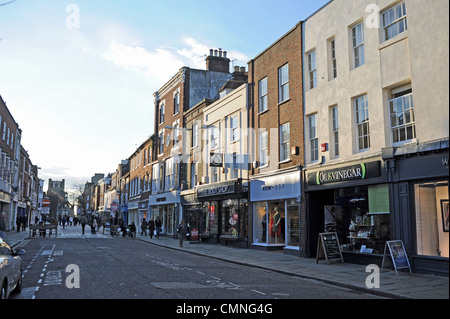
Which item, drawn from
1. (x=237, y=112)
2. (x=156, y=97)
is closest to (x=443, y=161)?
(x=237, y=112)

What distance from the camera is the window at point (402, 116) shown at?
13.1 metres

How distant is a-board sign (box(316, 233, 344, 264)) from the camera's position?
47.5 ft

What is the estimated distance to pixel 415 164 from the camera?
489 inches

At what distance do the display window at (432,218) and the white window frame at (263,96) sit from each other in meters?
10.8

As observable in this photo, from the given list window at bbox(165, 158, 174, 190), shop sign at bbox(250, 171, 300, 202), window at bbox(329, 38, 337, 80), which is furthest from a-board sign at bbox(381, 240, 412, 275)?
window at bbox(165, 158, 174, 190)

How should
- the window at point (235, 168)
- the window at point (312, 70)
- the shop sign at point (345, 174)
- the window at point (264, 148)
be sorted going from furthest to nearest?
the window at point (235, 168), the window at point (264, 148), the window at point (312, 70), the shop sign at point (345, 174)

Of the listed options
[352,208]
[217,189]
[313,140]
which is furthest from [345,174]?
[217,189]

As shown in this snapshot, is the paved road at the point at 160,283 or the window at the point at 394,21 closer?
the paved road at the point at 160,283

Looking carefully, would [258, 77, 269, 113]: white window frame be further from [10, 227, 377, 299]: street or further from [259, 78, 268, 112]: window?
[10, 227, 377, 299]: street

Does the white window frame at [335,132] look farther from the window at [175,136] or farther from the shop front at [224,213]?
the window at [175,136]

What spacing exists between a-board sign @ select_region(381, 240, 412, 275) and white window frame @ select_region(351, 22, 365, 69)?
693 centimetres

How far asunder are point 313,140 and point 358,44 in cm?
442

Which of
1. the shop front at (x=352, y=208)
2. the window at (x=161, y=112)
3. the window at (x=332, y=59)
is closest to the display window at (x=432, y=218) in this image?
the shop front at (x=352, y=208)
